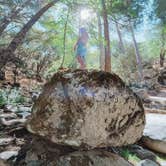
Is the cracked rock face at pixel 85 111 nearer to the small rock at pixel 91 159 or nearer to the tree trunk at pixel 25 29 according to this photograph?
the small rock at pixel 91 159

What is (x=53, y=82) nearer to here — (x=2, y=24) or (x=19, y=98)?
(x=19, y=98)

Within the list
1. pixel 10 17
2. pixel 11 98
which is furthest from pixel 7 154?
pixel 10 17

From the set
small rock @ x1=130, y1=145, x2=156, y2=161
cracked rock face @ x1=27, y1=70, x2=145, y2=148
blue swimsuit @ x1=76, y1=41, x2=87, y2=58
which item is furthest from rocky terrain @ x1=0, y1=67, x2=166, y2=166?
blue swimsuit @ x1=76, y1=41, x2=87, y2=58

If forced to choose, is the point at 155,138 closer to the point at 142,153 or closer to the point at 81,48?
the point at 142,153

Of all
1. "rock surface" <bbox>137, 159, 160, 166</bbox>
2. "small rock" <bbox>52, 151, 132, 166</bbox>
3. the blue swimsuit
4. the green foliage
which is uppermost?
the blue swimsuit

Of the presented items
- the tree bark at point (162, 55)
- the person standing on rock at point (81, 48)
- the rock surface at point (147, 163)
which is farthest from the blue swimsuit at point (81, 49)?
the tree bark at point (162, 55)

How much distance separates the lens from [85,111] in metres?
3.10

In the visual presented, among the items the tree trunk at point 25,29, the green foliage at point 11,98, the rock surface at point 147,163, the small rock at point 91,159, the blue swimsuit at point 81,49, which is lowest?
the rock surface at point 147,163

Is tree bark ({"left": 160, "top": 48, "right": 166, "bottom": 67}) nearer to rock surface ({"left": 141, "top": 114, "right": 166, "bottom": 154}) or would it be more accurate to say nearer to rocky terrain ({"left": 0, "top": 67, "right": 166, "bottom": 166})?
rock surface ({"left": 141, "top": 114, "right": 166, "bottom": 154})

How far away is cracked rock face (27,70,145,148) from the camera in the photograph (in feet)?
10.1

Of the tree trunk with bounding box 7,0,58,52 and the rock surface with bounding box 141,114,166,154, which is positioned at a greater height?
the tree trunk with bounding box 7,0,58,52

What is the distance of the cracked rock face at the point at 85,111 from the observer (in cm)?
309

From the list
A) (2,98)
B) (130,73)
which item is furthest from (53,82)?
(130,73)

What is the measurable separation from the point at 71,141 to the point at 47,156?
399 mm
